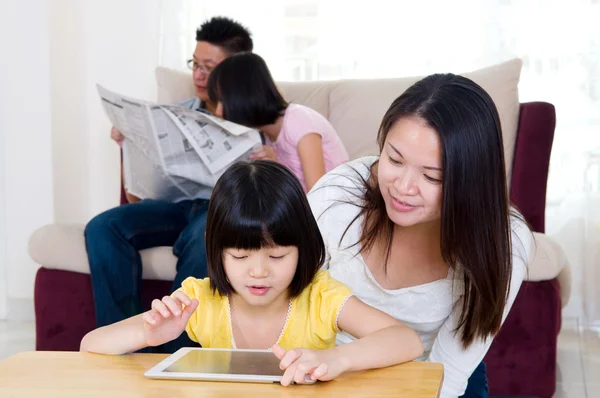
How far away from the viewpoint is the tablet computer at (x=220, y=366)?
3.13 feet

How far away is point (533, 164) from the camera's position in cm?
239

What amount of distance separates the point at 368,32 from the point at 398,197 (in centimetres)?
211

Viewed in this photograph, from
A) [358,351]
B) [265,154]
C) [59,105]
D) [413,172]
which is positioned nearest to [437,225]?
[413,172]

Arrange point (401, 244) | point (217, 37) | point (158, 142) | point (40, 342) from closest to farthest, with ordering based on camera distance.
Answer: point (401, 244) → point (158, 142) → point (40, 342) → point (217, 37)

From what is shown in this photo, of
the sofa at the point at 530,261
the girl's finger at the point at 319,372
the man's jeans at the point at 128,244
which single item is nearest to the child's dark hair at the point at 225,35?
the sofa at the point at 530,261

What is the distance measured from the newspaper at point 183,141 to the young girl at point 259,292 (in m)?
0.97

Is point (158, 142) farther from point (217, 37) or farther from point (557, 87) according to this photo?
point (557, 87)

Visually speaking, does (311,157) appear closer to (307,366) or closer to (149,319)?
(149,319)

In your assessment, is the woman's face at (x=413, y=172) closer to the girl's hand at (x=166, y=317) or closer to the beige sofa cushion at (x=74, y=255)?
the girl's hand at (x=166, y=317)

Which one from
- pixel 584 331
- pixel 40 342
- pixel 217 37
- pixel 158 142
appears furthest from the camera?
pixel 584 331

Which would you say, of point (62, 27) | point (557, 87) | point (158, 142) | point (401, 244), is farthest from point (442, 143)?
point (62, 27)

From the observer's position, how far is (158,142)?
224cm

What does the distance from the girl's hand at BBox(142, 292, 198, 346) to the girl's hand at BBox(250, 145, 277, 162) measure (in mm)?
1139

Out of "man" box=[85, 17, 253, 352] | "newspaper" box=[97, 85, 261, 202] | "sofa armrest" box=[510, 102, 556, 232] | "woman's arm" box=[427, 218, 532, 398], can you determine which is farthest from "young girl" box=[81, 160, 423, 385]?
"sofa armrest" box=[510, 102, 556, 232]
